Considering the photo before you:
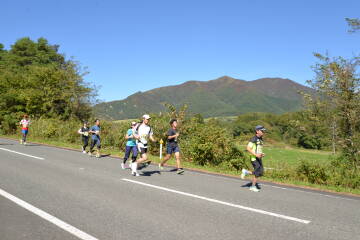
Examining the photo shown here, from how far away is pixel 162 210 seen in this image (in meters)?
5.48

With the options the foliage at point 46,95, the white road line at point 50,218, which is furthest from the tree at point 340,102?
the foliage at point 46,95

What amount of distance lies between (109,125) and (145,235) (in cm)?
1760

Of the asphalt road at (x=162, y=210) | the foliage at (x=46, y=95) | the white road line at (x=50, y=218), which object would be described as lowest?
the white road line at (x=50, y=218)

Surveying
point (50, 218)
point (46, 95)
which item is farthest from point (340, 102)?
point (46, 95)

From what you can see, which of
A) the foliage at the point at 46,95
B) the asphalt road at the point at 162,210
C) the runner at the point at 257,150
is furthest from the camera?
the foliage at the point at 46,95

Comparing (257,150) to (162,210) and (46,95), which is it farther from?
(46,95)

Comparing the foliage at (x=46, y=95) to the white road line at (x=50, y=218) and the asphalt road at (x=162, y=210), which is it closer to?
the asphalt road at (x=162, y=210)

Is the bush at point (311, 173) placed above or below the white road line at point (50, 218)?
above

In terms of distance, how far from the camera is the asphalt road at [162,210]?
4.38m

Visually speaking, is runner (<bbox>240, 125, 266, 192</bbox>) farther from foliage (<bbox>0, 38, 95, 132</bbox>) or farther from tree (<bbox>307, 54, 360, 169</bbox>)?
foliage (<bbox>0, 38, 95, 132</bbox>)

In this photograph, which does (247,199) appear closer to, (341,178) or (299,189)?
(299,189)

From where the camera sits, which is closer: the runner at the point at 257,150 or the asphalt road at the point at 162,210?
the asphalt road at the point at 162,210

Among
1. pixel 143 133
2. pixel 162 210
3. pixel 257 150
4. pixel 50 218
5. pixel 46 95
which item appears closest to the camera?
pixel 50 218

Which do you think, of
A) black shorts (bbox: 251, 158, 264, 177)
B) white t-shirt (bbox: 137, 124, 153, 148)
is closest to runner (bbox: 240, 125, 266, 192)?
black shorts (bbox: 251, 158, 264, 177)
